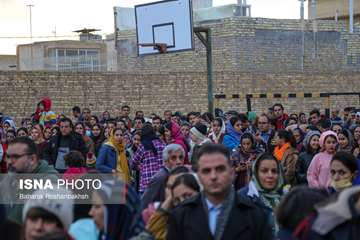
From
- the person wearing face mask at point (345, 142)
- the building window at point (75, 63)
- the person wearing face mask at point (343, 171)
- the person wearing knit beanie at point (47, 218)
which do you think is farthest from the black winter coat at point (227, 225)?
the building window at point (75, 63)

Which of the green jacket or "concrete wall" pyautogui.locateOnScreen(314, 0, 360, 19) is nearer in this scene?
the green jacket

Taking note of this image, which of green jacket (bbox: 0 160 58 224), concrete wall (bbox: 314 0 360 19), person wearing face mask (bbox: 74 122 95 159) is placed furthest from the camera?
concrete wall (bbox: 314 0 360 19)

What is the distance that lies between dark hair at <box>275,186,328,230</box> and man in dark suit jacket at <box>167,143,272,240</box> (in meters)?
0.23

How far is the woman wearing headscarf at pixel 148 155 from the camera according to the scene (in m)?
11.7

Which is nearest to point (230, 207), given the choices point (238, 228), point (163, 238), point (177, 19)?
point (238, 228)

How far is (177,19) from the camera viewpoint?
2359 centimetres

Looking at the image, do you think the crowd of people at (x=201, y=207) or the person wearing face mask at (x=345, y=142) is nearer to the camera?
the crowd of people at (x=201, y=207)

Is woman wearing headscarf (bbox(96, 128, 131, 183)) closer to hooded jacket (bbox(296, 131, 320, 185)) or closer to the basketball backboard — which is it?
hooded jacket (bbox(296, 131, 320, 185))

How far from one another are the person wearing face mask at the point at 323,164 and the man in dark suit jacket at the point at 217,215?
4355 mm

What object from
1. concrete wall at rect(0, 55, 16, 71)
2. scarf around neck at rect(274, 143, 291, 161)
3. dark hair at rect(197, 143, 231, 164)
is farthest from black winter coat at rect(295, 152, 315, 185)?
concrete wall at rect(0, 55, 16, 71)

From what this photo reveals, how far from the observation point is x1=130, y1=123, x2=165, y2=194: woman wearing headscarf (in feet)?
38.3

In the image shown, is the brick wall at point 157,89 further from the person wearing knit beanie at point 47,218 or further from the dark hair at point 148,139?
the person wearing knit beanie at point 47,218

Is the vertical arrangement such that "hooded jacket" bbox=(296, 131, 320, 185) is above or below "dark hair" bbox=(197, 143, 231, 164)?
below

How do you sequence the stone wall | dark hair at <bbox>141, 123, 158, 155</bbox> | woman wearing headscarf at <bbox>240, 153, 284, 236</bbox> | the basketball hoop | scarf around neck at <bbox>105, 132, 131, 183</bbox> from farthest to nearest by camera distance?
the stone wall
the basketball hoop
scarf around neck at <bbox>105, 132, 131, 183</bbox>
dark hair at <bbox>141, 123, 158, 155</bbox>
woman wearing headscarf at <bbox>240, 153, 284, 236</bbox>
